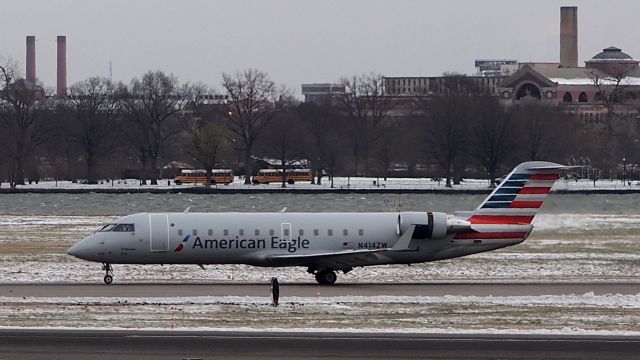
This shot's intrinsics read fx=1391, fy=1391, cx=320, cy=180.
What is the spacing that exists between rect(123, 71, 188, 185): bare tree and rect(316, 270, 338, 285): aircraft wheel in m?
104

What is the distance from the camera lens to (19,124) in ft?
488

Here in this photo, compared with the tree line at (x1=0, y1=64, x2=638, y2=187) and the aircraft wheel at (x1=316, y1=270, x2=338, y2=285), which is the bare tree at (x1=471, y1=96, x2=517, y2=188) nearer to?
the tree line at (x1=0, y1=64, x2=638, y2=187)

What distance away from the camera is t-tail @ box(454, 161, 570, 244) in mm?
44344

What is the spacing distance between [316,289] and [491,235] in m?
6.17

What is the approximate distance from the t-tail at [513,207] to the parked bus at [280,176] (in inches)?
3995

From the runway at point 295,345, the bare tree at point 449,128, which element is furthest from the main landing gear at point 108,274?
the bare tree at point 449,128

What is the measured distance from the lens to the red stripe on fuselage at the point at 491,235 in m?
44.2

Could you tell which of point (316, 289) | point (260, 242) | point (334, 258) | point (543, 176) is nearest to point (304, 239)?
point (334, 258)

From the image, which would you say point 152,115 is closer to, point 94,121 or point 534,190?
point 94,121

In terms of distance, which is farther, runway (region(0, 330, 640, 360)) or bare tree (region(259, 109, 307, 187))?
bare tree (region(259, 109, 307, 187))

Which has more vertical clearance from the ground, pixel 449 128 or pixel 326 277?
pixel 449 128

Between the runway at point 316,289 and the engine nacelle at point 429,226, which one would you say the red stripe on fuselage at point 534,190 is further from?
the runway at point 316,289

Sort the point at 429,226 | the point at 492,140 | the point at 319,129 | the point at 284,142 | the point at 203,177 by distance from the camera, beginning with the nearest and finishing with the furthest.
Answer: the point at 429,226 < the point at 492,140 < the point at 203,177 < the point at 284,142 < the point at 319,129

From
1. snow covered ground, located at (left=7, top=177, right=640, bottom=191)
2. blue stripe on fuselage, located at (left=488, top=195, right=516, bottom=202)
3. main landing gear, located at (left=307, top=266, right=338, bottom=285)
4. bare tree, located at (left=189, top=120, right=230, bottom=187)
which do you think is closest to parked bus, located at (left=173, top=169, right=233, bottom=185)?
bare tree, located at (left=189, top=120, right=230, bottom=187)
